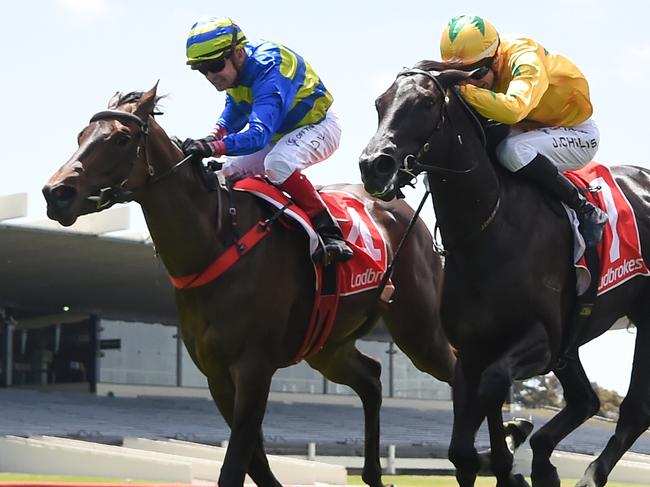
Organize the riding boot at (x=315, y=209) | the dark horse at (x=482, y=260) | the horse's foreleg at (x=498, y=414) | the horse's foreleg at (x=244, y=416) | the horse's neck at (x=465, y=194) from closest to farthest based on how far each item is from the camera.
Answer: the horse's foreleg at (x=498, y=414) < the dark horse at (x=482, y=260) < the horse's neck at (x=465, y=194) < the horse's foreleg at (x=244, y=416) < the riding boot at (x=315, y=209)

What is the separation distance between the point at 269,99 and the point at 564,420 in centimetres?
235

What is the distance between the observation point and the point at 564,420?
604 centimetres

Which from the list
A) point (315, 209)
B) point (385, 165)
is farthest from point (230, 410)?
point (385, 165)

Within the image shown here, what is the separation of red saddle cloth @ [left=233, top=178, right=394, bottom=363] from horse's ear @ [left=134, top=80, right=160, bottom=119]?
78 centimetres

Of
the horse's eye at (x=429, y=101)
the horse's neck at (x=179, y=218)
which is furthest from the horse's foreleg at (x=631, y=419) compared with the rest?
the horse's neck at (x=179, y=218)

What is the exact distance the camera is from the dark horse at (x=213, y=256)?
5.73 meters

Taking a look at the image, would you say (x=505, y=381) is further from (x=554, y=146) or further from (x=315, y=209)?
(x=315, y=209)

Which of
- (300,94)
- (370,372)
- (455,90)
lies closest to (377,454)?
(370,372)

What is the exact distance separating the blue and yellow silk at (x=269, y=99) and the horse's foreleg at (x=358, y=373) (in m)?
1.58

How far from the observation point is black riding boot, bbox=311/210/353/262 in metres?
6.59

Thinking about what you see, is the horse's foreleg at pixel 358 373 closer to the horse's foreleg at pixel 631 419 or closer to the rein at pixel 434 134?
the horse's foreleg at pixel 631 419

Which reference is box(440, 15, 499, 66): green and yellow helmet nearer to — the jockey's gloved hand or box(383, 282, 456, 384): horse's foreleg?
the jockey's gloved hand

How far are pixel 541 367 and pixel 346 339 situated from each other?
236 centimetres

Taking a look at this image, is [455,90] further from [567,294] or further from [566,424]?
[566,424]
